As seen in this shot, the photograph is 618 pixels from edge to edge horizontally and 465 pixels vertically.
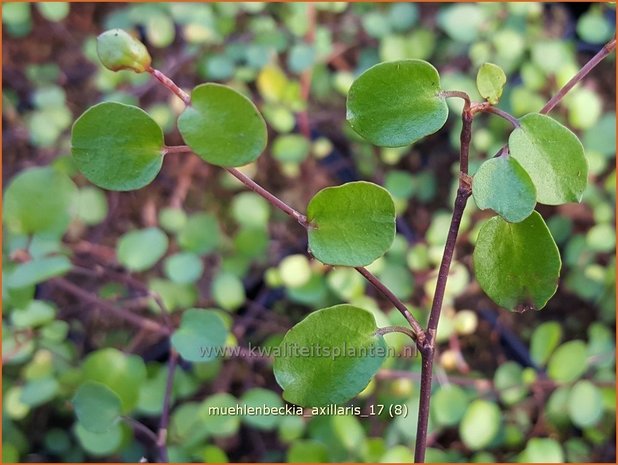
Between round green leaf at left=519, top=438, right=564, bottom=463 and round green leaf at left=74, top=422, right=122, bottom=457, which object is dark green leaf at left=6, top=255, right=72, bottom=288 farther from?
round green leaf at left=519, top=438, right=564, bottom=463

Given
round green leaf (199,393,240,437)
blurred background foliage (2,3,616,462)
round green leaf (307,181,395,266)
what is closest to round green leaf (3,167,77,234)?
blurred background foliage (2,3,616,462)

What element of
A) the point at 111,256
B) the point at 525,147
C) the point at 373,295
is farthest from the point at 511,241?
the point at 111,256

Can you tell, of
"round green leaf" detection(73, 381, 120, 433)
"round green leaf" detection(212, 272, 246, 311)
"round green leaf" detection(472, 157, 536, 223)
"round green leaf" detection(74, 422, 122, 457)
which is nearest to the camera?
"round green leaf" detection(472, 157, 536, 223)

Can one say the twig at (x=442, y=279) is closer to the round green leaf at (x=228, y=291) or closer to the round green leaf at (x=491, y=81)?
Answer: the round green leaf at (x=491, y=81)

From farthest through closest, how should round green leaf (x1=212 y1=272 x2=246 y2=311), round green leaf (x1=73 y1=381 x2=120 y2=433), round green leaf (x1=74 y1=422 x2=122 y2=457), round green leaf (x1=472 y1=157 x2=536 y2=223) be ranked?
round green leaf (x1=212 y1=272 x2=246 y2=311) < round green leaf (x1=74 y1=422 x2=122 y2=457) < round green leaf (x1=73 y1=381 x2=120 y2=433) < round green leaf (x1=472 y1=157 x2=536 y2=223)

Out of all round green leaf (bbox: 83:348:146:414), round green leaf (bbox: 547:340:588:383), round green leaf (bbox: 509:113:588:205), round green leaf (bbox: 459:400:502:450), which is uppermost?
round green leaf (bbox: 509:113:588:205)
